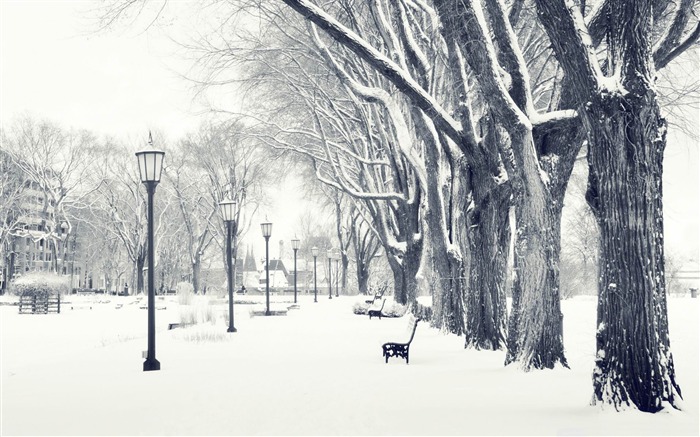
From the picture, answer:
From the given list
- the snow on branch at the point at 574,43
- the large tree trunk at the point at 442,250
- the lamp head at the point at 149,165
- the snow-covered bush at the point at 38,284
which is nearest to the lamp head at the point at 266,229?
the snow-covered bush at the point at 38,284

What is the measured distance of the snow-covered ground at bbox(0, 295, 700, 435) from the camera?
6.29 m

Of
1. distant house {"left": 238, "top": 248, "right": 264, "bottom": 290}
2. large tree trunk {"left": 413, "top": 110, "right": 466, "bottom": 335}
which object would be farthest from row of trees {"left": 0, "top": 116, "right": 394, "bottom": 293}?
distant house {"left": 238, "top": 248, "right": 264, "bottom": 290}

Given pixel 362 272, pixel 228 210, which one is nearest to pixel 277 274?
pixel 362 272

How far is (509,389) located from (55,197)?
43008 millimetres

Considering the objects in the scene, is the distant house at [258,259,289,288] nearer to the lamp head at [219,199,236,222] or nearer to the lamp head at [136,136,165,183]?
the lamp head at [219,199,236,222]

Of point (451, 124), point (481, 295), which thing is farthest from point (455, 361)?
point (451, 124)

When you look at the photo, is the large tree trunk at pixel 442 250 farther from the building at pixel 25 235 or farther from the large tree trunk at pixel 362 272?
the building at pixel 25 235

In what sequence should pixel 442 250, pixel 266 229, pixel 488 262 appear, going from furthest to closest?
pixel 266 229
pixel 442 250
pixel 488 262

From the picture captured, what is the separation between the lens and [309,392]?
8.20 meters

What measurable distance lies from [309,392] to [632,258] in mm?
3947

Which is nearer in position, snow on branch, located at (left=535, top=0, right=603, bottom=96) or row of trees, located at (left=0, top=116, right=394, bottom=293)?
snow on branch, located at (left=535, top=0, right=603, bottom=96)

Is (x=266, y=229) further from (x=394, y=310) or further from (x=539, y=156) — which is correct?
(x=539, y=156)

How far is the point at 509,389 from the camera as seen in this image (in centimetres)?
816

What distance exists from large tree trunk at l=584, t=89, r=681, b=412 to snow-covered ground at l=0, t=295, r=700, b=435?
0.31 metres
